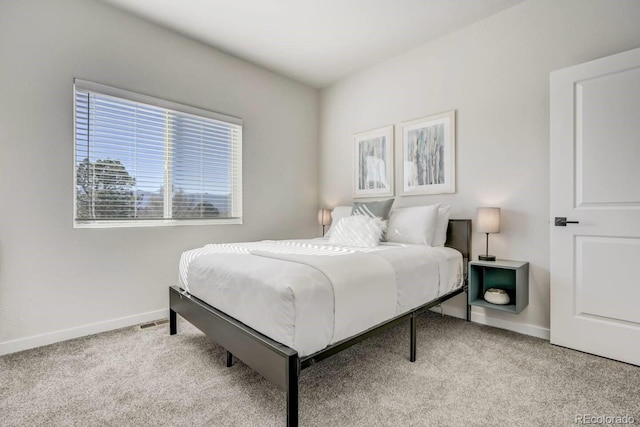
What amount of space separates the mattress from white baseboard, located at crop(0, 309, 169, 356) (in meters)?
0.86

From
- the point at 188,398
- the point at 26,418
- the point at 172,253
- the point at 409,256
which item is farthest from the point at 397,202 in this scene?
the point at 26,418

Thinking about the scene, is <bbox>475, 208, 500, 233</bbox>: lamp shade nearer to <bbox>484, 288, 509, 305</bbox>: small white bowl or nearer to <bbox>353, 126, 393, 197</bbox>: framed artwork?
<bbox>484, 288, 509, 305</bbox>: small white bowl

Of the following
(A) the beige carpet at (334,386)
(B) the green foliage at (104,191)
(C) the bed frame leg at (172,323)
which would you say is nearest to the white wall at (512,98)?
(A) the beige carpet at (334,386)

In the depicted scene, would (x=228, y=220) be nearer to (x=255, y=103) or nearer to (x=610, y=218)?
(x=255, y=103)

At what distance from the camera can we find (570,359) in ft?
6.81

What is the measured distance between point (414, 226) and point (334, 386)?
5.33 feet

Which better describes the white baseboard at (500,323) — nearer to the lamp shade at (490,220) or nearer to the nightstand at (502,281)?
the nightstand at (502,281)

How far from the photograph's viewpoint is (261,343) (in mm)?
1408

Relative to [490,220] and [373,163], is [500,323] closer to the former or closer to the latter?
[490,220]

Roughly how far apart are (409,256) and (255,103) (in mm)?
2715

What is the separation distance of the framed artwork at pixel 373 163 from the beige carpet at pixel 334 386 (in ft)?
6.15

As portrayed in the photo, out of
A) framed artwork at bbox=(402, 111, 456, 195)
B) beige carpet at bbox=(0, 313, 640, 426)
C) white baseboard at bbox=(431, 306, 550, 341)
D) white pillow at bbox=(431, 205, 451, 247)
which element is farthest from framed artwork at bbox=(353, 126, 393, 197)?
beige carpet at bbox=(0, 313, 640, 426)

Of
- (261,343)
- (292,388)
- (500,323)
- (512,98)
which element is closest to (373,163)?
(512,98)

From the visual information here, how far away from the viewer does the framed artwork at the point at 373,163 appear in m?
3.58
